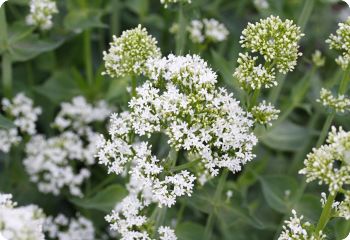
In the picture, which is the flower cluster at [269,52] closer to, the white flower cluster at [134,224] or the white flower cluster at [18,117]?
the white flower cluster at [134,224]

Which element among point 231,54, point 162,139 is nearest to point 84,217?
point 162,139

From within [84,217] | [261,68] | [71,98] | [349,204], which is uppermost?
[71,98]

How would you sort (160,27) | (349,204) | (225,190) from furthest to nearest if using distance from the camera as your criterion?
(160,27) < (225,190) < (349,204)

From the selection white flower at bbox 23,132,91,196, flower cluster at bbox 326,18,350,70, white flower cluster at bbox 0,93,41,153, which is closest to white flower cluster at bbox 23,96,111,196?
white flower at bbox 23,132,91,196

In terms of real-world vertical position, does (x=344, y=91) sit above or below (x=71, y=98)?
below

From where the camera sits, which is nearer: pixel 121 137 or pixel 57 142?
pixel 121 137

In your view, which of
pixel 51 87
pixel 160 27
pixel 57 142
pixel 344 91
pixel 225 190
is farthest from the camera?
pixel 160 27

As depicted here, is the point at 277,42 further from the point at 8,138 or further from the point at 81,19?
the point at 8,138

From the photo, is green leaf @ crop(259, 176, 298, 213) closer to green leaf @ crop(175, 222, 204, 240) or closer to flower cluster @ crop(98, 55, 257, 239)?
green leaf @ crop(175, 222, 204, 240)

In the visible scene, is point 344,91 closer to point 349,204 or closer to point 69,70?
point 349,204
